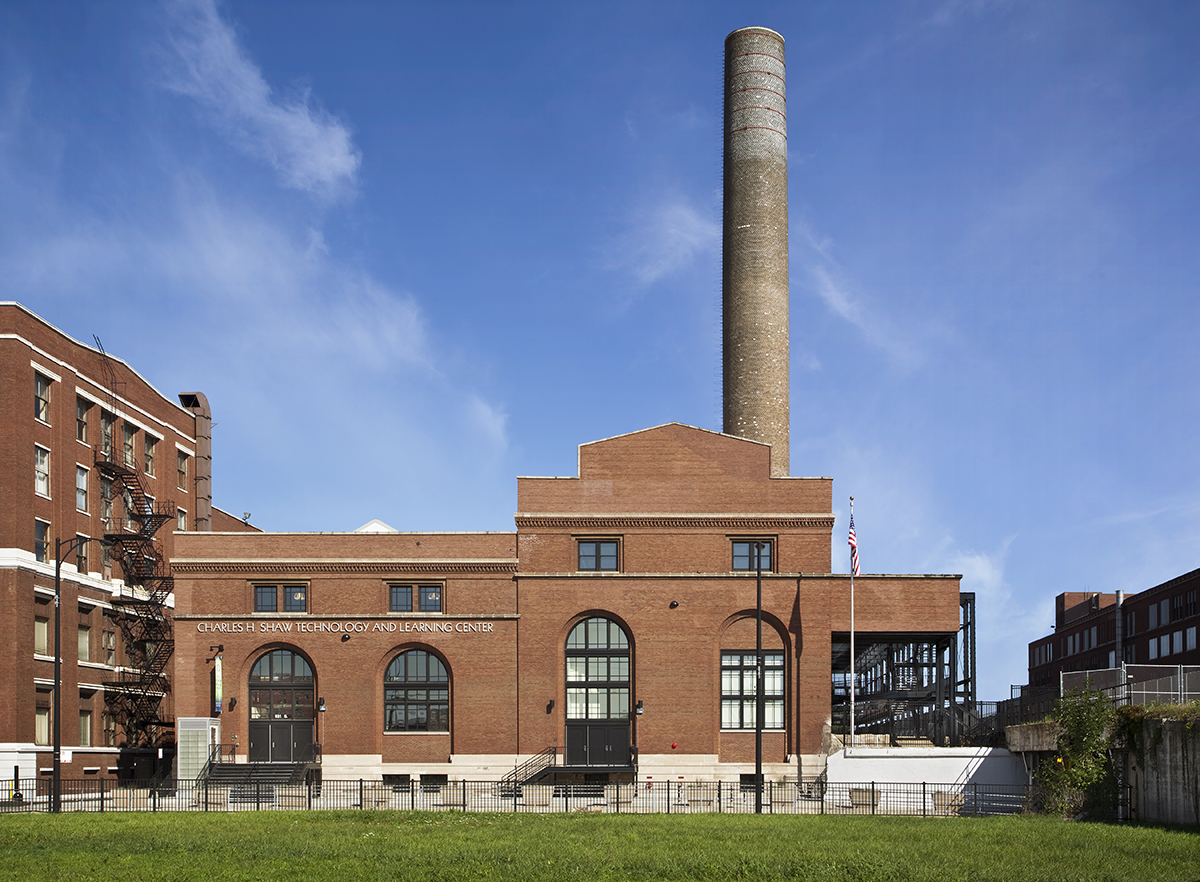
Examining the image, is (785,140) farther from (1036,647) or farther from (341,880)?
(1036,647)

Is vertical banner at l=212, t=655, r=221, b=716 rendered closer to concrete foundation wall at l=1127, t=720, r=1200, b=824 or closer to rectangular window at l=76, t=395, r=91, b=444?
rectangular window at l=76, t=395, r=91, b=444

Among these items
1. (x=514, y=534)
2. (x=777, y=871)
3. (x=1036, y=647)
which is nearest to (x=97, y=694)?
(x=514, y=534)

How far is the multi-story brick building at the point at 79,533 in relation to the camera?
56.6 meters

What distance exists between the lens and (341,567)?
58.2 metres

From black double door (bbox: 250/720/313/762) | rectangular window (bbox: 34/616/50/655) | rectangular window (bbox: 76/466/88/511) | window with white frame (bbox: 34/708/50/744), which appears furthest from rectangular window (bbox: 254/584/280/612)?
rectangular window (bbox: 76/466/88/511)

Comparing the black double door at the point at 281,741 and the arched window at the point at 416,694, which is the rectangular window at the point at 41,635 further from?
the arched window at the point at 416,694

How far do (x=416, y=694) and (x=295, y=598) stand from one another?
7.17m

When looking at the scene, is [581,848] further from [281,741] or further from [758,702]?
[281,741]

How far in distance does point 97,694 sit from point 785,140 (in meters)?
46.5

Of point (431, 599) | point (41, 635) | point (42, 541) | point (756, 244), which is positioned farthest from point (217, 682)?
point (756, 244)

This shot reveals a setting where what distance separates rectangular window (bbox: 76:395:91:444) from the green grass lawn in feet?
94.4

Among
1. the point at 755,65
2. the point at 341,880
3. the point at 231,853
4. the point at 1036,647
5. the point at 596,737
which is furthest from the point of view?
the point at 1036,647

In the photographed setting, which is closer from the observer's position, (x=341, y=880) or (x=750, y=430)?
(x=341, y=880)

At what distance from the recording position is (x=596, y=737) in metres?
56.9
